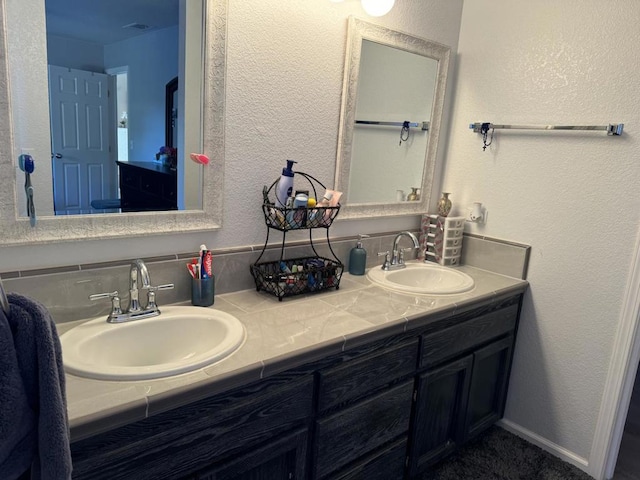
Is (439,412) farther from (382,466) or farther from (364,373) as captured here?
(364,373)

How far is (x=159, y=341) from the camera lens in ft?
4.60

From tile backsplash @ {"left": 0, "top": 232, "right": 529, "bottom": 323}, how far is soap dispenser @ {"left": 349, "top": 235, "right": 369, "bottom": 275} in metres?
0.03

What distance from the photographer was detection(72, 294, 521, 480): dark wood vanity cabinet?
106 cm

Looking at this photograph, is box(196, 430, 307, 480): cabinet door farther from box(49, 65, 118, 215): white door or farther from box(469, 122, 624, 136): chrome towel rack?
box(469, 122, 624, 136): chrome towel rack

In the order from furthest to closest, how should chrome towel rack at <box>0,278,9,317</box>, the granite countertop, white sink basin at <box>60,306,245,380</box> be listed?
white sink basin at <box>60,306,245,380</box> < the granite countertop < chrome towel rack at <box>0,278,9,317</box>

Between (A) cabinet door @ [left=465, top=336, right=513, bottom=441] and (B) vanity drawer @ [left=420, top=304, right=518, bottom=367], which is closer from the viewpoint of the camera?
(B) vanity drawer @ [left=420, top=304, right=518, bottom=367]

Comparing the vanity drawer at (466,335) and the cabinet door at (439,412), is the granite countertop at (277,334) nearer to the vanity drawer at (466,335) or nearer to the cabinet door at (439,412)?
the vanity drawer at (466,335)

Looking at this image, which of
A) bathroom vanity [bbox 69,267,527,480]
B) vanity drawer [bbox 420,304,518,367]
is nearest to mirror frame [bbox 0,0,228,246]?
bathroom vanity [bbox 69,267,527,480]

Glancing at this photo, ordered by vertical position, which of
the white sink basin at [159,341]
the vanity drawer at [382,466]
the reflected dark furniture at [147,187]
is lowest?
the vanity drawer at [382,466]

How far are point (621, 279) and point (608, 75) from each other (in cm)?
79

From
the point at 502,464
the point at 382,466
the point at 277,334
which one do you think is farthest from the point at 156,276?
the point at 502,464

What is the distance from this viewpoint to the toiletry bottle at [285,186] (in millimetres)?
1664

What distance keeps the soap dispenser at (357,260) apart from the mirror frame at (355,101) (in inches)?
5.7

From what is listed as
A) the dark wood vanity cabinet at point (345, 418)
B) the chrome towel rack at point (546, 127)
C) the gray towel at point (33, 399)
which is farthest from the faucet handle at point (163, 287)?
the chrome towel rack at point (546, 127)
